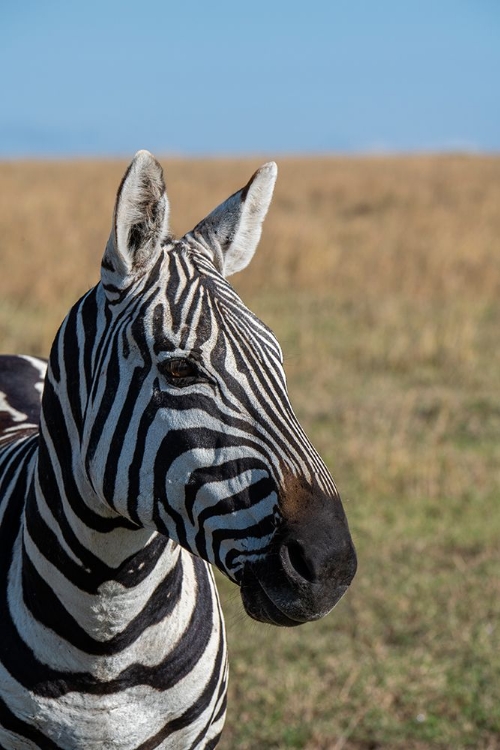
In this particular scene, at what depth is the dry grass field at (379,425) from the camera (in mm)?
4184

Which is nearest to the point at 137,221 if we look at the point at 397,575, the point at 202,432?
the point at 202,432

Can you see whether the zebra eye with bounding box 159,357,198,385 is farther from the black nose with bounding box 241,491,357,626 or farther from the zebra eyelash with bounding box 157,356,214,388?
the black nose with bounding box 241,491,357,626

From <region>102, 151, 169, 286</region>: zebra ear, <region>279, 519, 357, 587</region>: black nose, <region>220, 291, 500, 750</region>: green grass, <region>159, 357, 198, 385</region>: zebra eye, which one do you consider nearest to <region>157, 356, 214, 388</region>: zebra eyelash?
<region>159, 357, 198, 385</region>: zebra eye

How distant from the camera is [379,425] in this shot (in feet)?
24.6

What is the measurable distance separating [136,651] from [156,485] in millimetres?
518

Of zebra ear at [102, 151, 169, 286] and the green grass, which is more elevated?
zebra ear at [102, 151, 169, 286]

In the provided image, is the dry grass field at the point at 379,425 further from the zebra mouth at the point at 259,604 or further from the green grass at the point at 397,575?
the zebra mouth at the point at 259,604

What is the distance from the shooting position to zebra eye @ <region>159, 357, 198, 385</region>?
1.94 metres

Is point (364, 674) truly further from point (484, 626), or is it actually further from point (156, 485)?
point (156, 485)

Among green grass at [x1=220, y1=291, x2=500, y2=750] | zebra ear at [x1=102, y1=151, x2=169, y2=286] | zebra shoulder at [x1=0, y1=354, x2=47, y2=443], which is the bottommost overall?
green grass at [x1=220, y1=291, x2=500, y2=750]

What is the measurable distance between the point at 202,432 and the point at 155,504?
0.64ft

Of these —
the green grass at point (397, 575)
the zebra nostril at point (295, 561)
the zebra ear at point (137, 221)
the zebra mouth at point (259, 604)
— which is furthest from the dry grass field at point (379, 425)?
the zebra ear at point (137, 221)

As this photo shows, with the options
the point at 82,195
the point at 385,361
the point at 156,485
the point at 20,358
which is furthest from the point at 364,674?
the point at 82,195

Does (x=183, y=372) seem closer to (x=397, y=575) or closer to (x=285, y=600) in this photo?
(x=285, y=600)
